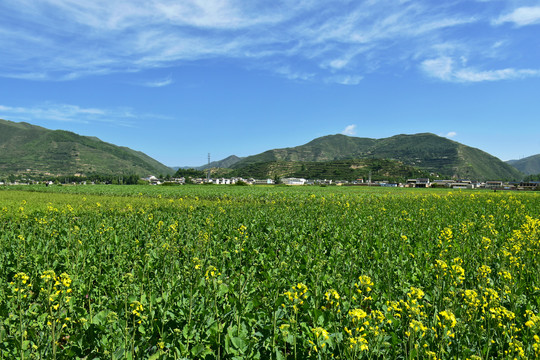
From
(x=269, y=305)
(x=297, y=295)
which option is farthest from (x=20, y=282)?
(x=297, y=295)

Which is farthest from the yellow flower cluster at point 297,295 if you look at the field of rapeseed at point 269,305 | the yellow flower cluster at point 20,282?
the yellow flower cluster at point 20,282

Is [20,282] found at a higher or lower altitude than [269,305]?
higher

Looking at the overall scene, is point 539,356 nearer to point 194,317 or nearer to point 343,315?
point 343,315

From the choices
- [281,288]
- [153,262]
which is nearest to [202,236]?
[153,262]

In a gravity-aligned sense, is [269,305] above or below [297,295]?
below

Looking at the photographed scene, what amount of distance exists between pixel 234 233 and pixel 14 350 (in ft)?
26.6

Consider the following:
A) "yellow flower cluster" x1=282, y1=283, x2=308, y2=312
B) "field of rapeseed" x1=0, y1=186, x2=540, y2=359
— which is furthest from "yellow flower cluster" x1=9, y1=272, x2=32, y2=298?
"yellow flower cluster" x1=282, y1=283, x2=308, y2=312

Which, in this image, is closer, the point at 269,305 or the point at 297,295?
the point at 297,295

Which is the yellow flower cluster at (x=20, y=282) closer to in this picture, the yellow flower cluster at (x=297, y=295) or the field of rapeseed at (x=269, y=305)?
the field of rapeseed at (x=269, y=305)

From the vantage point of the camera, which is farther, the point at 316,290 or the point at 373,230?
the point at 373,230

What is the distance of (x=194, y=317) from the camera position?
196 inches

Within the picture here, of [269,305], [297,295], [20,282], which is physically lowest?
[269,305]

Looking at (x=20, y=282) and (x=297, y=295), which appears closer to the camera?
(x=297, y=295)

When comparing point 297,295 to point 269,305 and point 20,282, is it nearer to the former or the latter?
point 269,305
